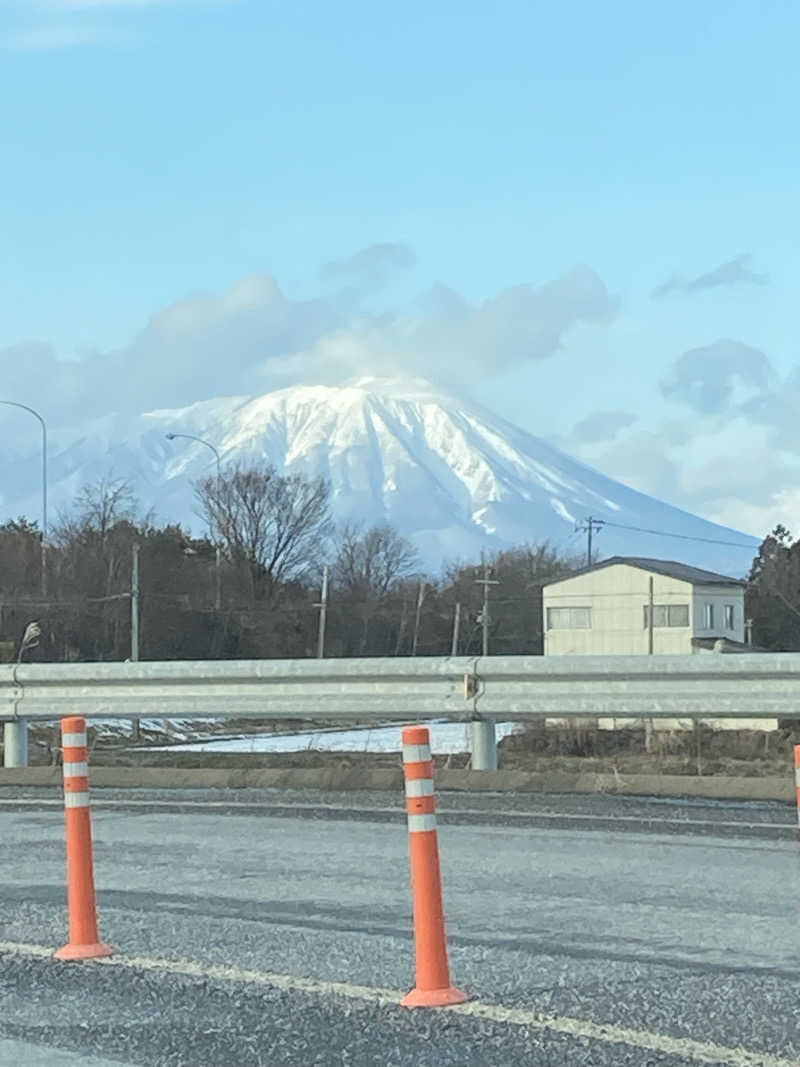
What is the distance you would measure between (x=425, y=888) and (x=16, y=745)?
928 cm

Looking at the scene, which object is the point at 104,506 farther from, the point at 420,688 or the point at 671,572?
the point at 420,688

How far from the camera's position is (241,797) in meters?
12.6

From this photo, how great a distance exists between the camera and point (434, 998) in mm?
5719

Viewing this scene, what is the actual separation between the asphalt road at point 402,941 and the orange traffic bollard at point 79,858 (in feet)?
0.49

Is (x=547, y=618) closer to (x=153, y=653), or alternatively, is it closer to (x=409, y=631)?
(x=409, y=631)

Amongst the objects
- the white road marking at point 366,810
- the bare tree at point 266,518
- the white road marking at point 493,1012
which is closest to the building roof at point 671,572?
the bare tree at point 266,518

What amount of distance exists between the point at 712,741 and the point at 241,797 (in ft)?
30.0

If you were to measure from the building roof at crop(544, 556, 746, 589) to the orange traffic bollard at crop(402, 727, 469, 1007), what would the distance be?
69.5 meters

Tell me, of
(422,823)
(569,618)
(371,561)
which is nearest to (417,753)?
(422,823)

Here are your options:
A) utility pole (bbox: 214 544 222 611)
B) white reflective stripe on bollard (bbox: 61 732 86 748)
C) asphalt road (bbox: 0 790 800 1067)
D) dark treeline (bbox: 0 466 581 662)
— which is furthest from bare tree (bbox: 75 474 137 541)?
white reflective stripe on bollard (bbox: 61 732 86 748)

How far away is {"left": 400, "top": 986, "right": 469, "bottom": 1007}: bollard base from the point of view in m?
5.70

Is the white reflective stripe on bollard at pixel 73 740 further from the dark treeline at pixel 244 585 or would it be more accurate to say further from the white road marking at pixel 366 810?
the dark treeline at pixel 244 585

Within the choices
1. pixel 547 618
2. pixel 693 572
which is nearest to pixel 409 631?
pixel 547 618

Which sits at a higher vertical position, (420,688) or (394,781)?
(420,688)
